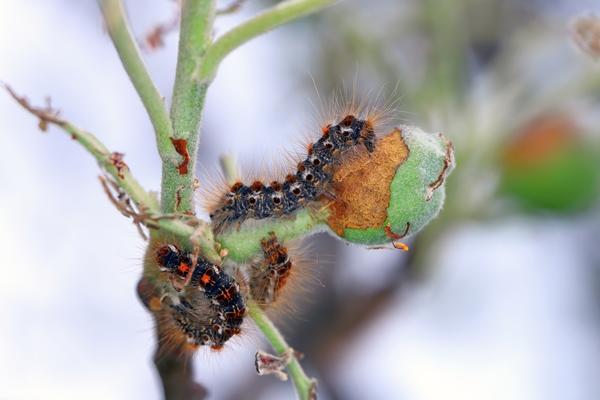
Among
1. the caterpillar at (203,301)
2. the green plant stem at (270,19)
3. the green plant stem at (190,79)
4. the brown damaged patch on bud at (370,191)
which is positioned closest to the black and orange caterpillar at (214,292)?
the caterpillar at (203,301)

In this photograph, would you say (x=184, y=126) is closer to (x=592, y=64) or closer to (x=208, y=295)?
(x=208, y=295)

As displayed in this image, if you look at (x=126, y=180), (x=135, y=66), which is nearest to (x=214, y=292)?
(x=126, y=180)

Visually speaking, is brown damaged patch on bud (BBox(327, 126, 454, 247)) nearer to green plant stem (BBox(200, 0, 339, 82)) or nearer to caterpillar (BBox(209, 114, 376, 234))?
caterpillar (BBox(209, 114, 376, 234))

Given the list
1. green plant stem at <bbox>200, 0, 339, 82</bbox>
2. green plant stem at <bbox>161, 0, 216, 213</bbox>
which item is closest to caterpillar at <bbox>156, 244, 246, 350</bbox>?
green plant stem at <bbox>161, 0, 216, 213</bbox>

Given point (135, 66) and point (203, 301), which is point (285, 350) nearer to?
point (203, 301)

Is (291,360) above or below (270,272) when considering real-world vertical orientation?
below

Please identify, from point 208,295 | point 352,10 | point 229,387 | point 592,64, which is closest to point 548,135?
point 592,64

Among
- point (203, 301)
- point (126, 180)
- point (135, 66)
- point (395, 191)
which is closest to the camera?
point (135, 66)
